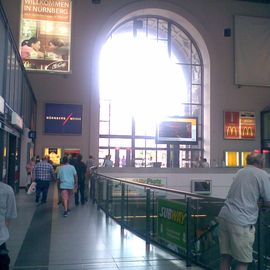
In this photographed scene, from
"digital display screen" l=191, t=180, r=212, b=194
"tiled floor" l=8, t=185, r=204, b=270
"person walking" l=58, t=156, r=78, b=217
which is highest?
"person walking" l=58, t=156, r=78, b=217

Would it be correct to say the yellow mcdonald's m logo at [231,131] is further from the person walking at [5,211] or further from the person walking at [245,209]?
the person walking at [5,211]

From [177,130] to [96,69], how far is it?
7.20 m

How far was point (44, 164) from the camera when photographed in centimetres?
1343

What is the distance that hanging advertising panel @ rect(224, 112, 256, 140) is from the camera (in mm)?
28438

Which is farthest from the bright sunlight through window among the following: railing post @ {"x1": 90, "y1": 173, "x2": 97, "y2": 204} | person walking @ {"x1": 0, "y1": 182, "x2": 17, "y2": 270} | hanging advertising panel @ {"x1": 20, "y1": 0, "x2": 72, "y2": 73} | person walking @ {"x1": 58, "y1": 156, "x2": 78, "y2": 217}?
person walking @ {"x1": 0, "y1": 182, "x2": 17, "y2": 270}

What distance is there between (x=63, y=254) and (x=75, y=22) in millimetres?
22200

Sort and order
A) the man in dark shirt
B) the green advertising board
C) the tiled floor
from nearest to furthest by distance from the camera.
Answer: the tiled floor
the green advertising board
the man in dark shirt

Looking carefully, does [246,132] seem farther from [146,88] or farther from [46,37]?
[46,37]

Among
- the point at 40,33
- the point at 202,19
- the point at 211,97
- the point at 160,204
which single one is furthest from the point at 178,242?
the point at 202,19

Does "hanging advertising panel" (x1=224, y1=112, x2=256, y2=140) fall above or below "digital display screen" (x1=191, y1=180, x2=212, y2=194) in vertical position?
above

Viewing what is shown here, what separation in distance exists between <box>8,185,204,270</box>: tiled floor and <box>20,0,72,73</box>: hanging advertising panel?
51.7 feet

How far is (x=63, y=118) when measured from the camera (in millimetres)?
25672

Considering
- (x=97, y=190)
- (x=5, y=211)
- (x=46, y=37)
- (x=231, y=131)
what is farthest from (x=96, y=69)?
(x=5, y=211)

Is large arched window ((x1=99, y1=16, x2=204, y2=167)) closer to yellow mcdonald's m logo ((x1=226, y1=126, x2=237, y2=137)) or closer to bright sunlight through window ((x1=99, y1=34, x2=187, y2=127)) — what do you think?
bright sunlight through window ((x1=99, y1=34, x2=187, y2=127))
